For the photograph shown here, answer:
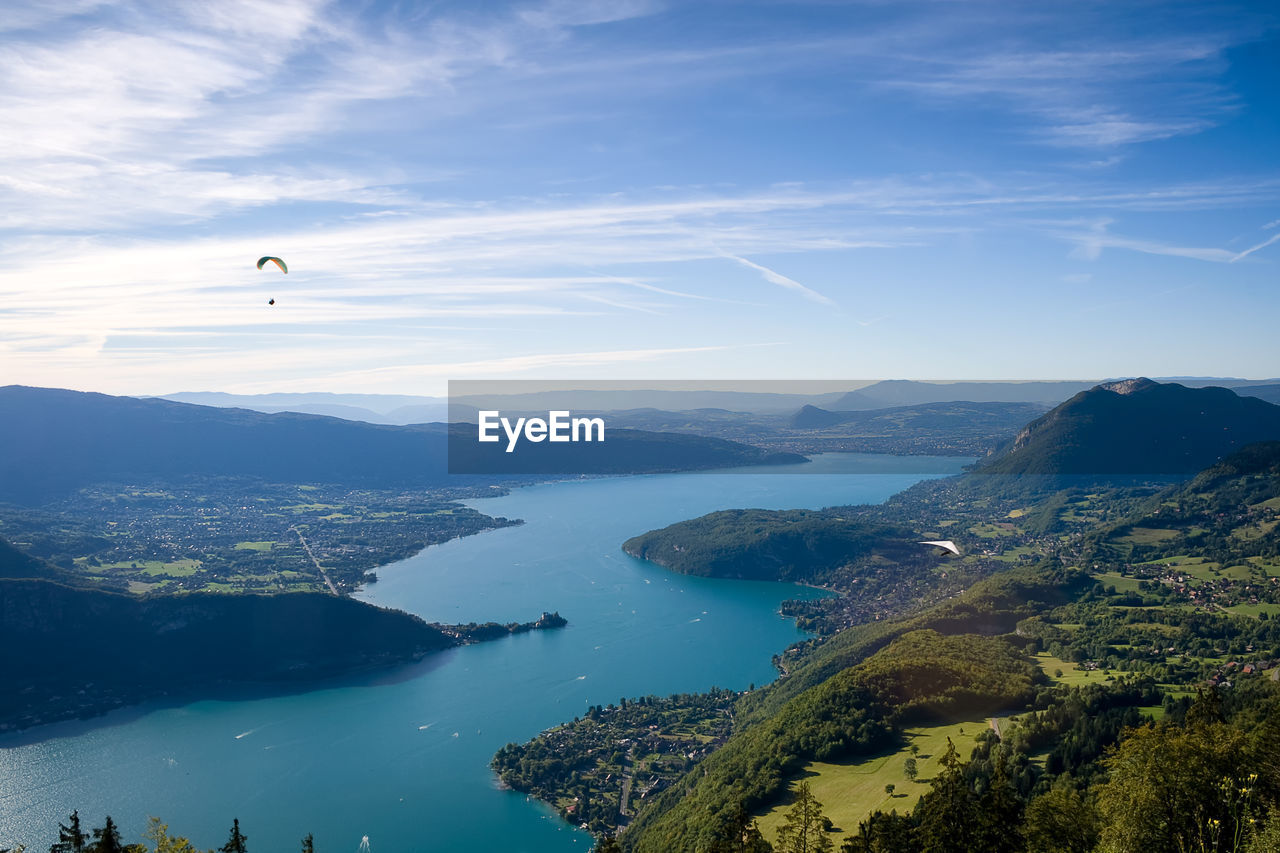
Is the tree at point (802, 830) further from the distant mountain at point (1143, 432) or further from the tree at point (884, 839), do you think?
the distant mountain at point (1143, 432)

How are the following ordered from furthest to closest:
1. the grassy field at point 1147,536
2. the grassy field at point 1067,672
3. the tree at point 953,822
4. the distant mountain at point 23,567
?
the grassy field at point 1147,536 < the distant mountain at point 23,567 < the grassy field at point 1067,672 < the tree at point 953,822

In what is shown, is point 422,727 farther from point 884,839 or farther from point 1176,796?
point 1176,796

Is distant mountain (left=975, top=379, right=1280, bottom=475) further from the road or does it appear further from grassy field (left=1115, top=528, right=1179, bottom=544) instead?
the road

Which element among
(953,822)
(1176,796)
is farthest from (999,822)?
(1176,796)

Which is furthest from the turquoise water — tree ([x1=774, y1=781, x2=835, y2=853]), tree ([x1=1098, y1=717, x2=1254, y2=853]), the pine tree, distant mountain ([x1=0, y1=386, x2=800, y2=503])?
distant mountain ([x1=0, y1=386, x2=800, y2=503])

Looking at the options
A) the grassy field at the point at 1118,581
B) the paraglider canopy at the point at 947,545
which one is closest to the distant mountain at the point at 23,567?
the paraglider canopy at the point at 947,545

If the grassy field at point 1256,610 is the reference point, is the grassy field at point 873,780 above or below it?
below

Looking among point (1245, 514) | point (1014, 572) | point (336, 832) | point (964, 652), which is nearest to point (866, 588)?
point (1014, 572)
